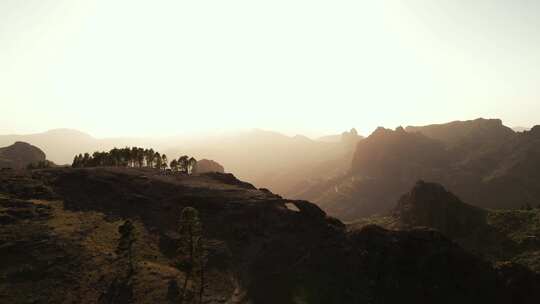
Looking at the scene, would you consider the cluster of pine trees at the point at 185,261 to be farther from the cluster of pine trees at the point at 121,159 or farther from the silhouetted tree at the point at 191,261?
the cluster of pine trees at the point at 121,159

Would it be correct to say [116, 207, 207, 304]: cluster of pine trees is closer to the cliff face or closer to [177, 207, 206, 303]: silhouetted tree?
[177, 207, 206, 303]: silhouetted tree

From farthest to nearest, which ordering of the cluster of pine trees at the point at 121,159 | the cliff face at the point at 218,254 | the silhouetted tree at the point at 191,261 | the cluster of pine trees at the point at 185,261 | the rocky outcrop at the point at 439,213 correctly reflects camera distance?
the cluster of pine trees at the point at 121,159 < the rocky outcrop at the point at 439,213 < the silhouetted tree at the point at 191,261 < the cluster of pine trees at the point at 185,261 < the cliff face at the point at 218,254

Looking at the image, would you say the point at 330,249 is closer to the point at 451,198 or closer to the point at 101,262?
the point at 101,262

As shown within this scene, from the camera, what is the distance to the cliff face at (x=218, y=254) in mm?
80438

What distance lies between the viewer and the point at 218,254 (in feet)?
333

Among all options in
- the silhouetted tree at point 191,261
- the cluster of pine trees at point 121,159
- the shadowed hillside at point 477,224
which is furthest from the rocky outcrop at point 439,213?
the silhouetted tree at point 191,261

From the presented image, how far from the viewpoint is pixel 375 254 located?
101 meters

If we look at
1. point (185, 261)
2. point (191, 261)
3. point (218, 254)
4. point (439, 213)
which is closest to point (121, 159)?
point (218, 254)

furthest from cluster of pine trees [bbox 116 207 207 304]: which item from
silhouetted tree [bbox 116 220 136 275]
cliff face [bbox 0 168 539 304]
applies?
cliff face [bbox 0 168 539 304]

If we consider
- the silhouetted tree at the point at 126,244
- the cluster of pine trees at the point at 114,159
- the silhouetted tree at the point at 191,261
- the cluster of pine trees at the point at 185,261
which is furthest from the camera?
the cluster of pine trees at the point at 114,159

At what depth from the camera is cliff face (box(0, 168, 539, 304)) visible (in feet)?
264

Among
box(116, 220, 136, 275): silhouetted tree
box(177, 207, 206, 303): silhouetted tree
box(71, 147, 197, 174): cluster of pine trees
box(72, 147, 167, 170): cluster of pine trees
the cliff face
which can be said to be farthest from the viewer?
box(71, 147, 197, 174): cluster of pine trees

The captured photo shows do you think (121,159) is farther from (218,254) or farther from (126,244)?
(126,244)

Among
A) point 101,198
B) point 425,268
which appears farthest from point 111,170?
point 425,268
